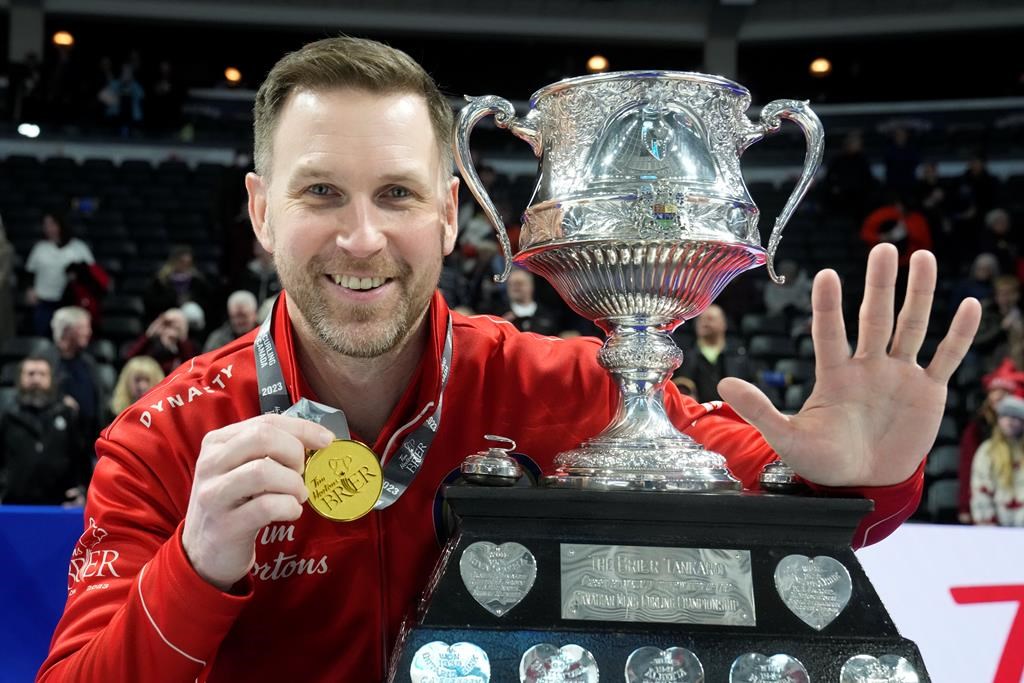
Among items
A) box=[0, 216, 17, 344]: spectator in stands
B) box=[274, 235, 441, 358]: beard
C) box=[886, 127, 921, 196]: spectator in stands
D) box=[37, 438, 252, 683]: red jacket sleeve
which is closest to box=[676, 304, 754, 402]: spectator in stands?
box=[274, 235, 441, 358]: beard

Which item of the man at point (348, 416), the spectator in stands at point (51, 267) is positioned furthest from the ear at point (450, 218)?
the spectator in stands at point (51, 267)

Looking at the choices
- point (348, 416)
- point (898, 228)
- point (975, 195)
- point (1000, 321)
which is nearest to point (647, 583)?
point (348, 416)

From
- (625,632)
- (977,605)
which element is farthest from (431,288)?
(977,605)

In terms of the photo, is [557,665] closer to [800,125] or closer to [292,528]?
[292,528]

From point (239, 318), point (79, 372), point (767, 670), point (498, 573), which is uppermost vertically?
point (239, 318)

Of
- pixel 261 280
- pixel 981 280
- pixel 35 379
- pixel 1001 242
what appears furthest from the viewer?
pixel 1001 242

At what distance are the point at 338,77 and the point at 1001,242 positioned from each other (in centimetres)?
860

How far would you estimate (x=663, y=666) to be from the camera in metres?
1.16

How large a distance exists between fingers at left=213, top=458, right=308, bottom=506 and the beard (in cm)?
34

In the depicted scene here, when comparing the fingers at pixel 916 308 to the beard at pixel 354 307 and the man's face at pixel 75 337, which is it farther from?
the man's face at pixel 75 337

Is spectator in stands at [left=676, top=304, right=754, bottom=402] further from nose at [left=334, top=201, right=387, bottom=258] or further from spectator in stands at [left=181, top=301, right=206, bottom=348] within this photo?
nose at [left=334, top=201, right=387, bottom=258]

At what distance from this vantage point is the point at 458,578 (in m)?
1.20

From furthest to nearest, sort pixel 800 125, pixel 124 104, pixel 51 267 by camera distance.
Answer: pixel 124 104 → pixel 51 267 → pixel 800 125

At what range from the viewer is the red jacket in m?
1.23
